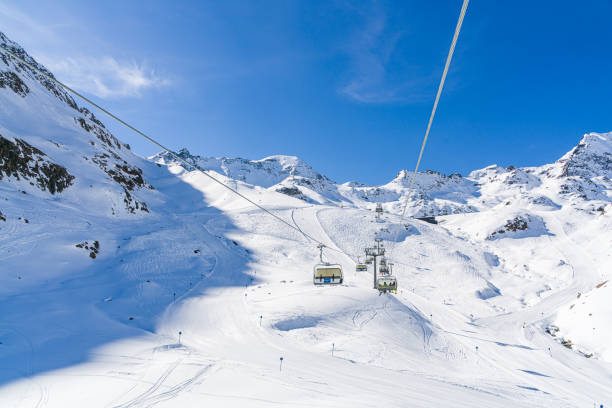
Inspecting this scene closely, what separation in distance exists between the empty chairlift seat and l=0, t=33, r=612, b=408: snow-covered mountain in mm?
2190

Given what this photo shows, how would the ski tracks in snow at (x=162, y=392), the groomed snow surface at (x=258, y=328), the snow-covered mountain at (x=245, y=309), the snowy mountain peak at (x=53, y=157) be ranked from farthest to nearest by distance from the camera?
the snowy mountain peak at (x=53, y=157)
the snow-covered mountain at (x=245, y=309)
the groomed snow surface at (x=258, y=328)
the ski tracks in snow at (x=162, y=392)

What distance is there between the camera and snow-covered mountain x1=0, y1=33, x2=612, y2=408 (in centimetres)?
1323

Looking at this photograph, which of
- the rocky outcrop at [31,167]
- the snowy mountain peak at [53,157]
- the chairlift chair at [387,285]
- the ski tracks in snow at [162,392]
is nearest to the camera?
the ski tracks in snow at [162,392]

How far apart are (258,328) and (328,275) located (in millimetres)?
7389

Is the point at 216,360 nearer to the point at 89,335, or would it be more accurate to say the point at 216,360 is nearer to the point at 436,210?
the point at 89,335

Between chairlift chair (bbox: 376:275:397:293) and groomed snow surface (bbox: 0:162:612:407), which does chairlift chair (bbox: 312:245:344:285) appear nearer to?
groomed snow surface (bbox: 0:162:612:407)

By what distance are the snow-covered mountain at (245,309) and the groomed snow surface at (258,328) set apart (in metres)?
0.15

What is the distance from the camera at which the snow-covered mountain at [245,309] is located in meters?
13.2

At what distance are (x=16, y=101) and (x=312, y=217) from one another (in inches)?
2645

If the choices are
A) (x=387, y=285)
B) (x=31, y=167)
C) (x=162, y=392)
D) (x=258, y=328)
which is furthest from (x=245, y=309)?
(x=31, y=167)

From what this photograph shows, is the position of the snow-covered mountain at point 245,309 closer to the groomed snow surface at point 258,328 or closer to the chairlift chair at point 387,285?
the groomed snow surface at point 258,328

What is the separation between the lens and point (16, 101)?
192 ft

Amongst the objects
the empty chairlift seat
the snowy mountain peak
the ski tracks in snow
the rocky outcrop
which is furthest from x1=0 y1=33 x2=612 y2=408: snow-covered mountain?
the empty chairlift seat

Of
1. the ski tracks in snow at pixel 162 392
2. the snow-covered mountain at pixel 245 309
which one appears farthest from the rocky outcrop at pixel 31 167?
the ski tracks in snow at pixel 162 392
